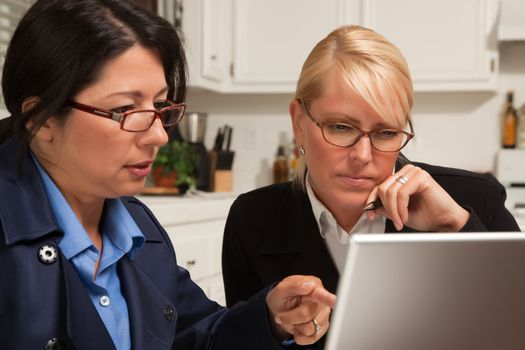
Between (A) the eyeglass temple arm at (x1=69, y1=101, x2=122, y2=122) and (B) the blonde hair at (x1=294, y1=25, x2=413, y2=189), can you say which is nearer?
(A) the eyeglass temple arm at (x1=69, y1=101, x2=122, y2=122)

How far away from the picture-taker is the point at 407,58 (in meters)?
3.13

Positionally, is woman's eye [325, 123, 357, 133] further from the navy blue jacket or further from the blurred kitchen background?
the blurred kitchen background

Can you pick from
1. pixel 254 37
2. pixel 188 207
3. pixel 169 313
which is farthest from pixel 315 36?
pixel 169 313

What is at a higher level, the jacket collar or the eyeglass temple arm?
the eyeglass temple arm

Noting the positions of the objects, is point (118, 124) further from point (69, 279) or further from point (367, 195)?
point (367, 195)

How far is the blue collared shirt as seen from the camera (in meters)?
0.94

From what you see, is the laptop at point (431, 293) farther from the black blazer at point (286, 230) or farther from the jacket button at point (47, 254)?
the black blazer at point (286, 230)

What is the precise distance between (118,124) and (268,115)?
2747mm

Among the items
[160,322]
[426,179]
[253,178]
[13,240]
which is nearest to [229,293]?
[160,322]

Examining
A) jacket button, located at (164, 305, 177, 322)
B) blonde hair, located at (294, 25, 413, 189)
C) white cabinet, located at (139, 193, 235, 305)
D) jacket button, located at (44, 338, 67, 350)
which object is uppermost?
blonde hair, located at (294, 25, 413, 189)

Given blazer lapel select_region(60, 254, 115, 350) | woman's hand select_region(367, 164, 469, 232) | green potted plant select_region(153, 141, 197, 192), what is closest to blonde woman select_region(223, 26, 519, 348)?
woman's hand select_region(367, 164, 469, 232)

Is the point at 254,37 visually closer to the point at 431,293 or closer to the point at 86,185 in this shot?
the point at 86,185

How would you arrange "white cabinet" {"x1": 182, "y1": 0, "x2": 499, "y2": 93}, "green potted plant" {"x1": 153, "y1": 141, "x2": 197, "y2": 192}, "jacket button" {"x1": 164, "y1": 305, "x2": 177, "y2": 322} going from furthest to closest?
"white cabinet" {"x1": 182, "y1": 0, "x2": 499, "y2": 93}, "green potted plant" {"x1": 153, "y1": 141, "x2": 197, "y2": 192}, "jacket button" {"x1": 164, "y1": 305, "x2": 177, "y2": 322}

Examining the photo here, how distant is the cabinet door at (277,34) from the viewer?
3.23 meters
